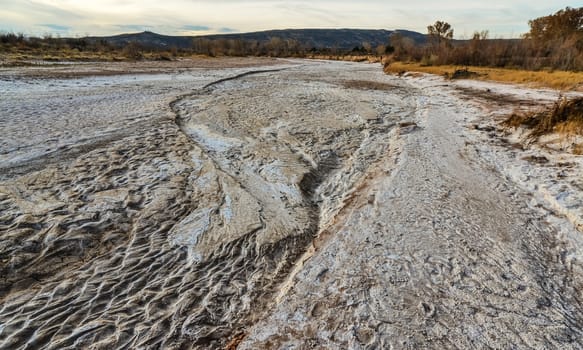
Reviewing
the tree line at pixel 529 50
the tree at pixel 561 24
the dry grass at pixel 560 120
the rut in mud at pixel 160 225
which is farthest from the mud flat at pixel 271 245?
the tree at pixel 561 24

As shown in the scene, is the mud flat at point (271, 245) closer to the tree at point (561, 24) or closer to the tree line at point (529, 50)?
the tree line at point (529, 50)

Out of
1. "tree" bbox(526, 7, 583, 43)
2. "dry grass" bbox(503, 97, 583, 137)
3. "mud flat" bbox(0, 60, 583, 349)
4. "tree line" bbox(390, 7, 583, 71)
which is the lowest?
"mud flat" bbox(0, 60, 583, 349)

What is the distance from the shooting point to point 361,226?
16.1ft

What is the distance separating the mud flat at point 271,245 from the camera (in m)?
3.14

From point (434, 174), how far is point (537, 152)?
3.35 metres

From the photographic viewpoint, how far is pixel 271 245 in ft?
14.9

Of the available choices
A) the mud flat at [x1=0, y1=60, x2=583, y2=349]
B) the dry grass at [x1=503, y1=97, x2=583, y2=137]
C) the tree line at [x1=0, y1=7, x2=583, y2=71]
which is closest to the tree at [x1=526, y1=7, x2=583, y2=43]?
the tree line at [x1=0, y1=7, x2=583, y2=71]

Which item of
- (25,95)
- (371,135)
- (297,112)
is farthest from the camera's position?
(25,95)

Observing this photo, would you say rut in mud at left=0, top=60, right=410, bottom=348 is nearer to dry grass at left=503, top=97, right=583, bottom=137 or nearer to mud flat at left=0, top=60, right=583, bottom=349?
mud flat at left=0, top=60, right=583, bottom=349

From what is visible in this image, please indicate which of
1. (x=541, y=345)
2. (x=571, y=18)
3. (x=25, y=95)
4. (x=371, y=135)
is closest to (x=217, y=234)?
(x=541, y=345)

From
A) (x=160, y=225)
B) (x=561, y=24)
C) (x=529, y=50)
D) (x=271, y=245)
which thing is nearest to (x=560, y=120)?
(x=271, y=245)

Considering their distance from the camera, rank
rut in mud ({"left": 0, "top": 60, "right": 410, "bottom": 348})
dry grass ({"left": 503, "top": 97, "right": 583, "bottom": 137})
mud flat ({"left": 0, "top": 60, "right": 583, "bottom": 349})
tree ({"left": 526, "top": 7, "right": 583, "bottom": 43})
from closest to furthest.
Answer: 1. mud flat ({"left": 0, "top": 60, "right": 583, "bottom": 349})
2. rut in mud ({"left": 0, "top": 60, "right": 410, "bottom": 348})
3. dry grass ({"left": 503, "top": 97, "right": 583, "bottom": 137})
4. tree ({"left": 526, "top": 7, "right": 583, "bottom": 43})

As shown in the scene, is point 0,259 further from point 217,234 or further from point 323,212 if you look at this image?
point 323,212

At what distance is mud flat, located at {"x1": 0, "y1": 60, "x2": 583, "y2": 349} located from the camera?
3.14 meters
